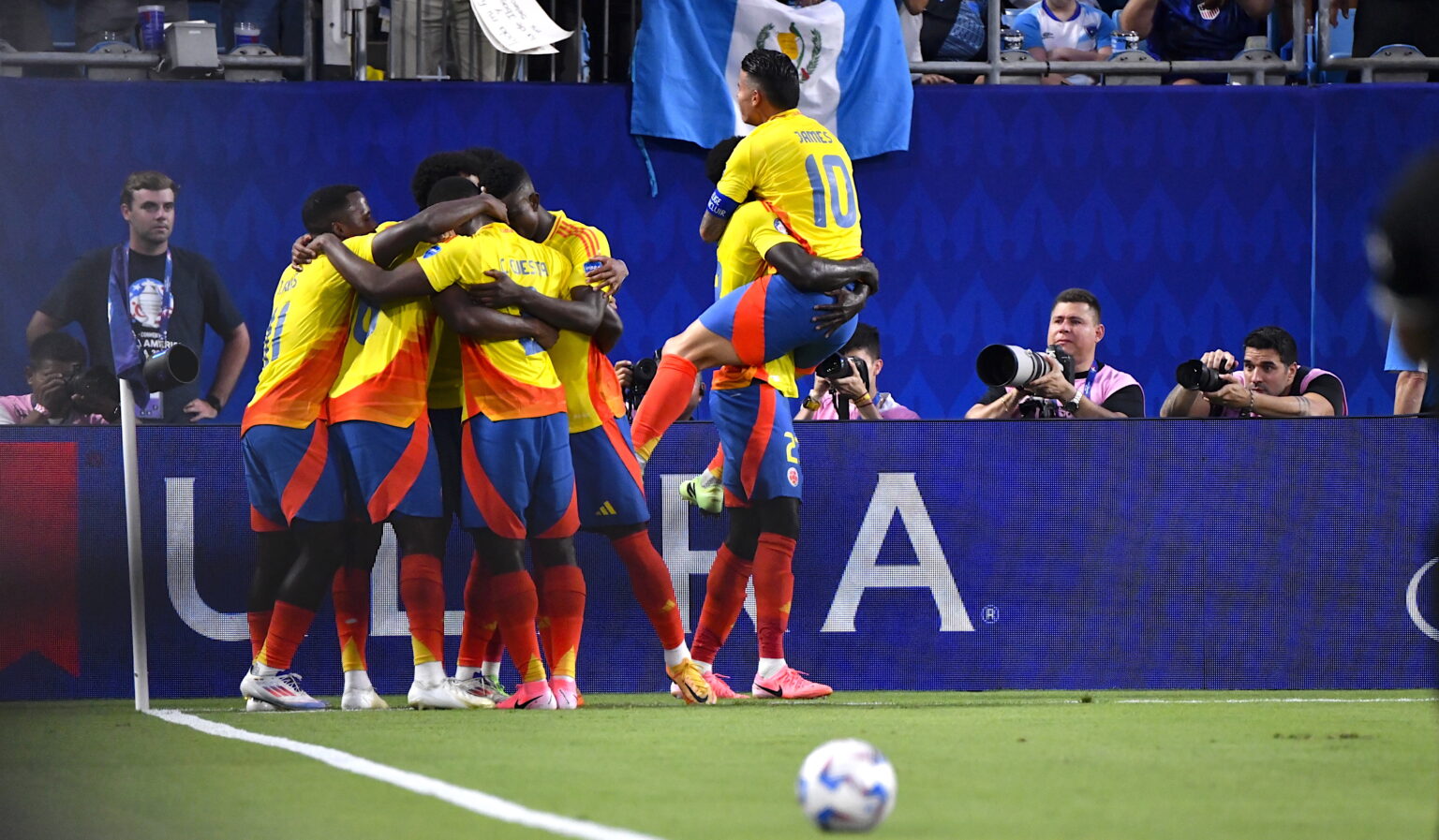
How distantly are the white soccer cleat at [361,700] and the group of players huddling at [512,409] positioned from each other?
0.01m

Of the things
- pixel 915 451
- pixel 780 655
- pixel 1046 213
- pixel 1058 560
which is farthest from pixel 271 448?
pixel 1046 213

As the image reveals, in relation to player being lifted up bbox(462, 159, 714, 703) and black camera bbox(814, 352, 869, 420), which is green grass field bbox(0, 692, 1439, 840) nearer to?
player being lifted up bbox(462, 159, 714, 703)

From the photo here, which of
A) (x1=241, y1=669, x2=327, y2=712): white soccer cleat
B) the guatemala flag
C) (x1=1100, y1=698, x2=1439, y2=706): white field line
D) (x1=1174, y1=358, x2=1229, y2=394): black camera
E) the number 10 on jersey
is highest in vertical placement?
the guatemala flag

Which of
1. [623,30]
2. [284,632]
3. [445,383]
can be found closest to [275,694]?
[284,632]

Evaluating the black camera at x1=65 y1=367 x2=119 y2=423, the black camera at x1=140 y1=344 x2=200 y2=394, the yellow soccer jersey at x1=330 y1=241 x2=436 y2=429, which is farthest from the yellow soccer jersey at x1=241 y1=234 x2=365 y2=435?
the black camera at x1=65 y1=367 x2=119 y2=423

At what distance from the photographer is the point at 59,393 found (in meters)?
8.62

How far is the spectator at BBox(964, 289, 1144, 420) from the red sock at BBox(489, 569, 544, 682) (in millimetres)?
2613

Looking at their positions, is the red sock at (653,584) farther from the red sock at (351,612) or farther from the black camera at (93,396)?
the black camera at (93,396)

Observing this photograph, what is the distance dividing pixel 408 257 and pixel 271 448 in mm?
902

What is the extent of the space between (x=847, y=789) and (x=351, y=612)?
400cm

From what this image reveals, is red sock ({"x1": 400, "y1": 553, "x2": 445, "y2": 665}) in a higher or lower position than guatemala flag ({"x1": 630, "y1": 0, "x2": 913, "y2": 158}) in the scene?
lower

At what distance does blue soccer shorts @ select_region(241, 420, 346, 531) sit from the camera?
6797 millimetres

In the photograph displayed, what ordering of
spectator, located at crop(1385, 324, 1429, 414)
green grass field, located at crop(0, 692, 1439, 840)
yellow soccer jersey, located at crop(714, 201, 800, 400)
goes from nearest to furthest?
green grass field, located at crop(0, 692, 1439, 840) → yellow soccer jersey, located at crop(714, 201, 800, 400) → spectator, located at crop(1385, 324, 1429, 414)

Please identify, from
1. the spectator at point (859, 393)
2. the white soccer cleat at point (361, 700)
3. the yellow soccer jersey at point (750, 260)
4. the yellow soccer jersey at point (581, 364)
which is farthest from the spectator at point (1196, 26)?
the white soccer cleat at point (361, 700)
